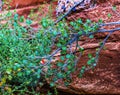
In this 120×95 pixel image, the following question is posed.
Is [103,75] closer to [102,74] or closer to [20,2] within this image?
[102,74]

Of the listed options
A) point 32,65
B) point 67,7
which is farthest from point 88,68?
point 67,7

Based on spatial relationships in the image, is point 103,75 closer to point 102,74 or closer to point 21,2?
point 102,74

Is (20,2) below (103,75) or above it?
above

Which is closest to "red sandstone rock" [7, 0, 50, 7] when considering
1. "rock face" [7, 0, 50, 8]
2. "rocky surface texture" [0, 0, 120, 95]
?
"rock face" [7, 0, 50, 8]

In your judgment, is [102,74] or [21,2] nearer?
[102,74]

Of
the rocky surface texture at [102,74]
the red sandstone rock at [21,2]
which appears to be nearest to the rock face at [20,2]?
the red sandstone rock at [21,2]

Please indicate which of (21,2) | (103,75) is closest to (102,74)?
(103,75)

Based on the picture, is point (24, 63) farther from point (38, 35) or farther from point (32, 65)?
point (38, 35)

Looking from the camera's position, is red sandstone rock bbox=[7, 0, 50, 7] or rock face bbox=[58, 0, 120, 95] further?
red sandstone rock bbox=[7, 0, 50, 7]

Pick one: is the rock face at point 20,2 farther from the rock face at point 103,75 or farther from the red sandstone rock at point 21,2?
the rock face at point 103,75

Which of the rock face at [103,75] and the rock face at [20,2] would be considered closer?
the rock face at [103,75]

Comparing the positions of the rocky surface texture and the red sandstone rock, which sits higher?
the red sandstone rock

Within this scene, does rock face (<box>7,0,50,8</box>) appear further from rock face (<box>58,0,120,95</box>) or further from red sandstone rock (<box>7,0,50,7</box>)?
rock face (<box>58,0,120,95</box>)
